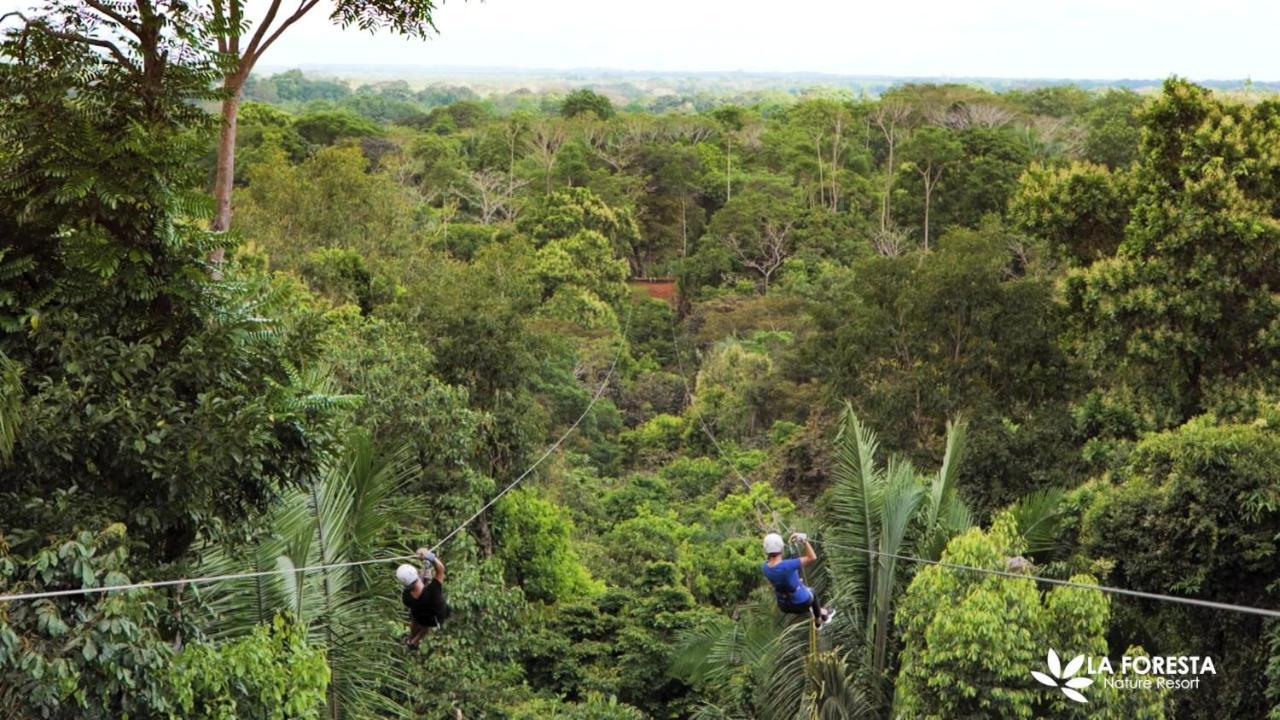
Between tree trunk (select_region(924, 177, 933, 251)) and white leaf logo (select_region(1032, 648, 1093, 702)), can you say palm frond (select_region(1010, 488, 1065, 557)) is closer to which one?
white leaf logo (select_region(1032, 648, 1093, 702))

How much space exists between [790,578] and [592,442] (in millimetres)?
21942

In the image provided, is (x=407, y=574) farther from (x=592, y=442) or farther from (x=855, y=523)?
(x=592, y=442)

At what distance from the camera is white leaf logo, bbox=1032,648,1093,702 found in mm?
7852

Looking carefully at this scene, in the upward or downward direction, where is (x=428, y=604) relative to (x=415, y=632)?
upward

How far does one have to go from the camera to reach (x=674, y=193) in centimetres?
4691

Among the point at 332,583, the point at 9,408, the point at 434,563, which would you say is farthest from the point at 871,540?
the point at 9,408

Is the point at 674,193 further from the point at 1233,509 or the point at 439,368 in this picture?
the point at 1233,509

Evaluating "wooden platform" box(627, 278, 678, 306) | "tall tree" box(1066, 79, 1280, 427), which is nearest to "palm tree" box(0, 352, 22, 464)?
"tall tree" box(1066, 79, 1280, 427)

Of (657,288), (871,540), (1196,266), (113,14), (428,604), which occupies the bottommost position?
(657,288)

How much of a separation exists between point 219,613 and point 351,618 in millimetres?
788

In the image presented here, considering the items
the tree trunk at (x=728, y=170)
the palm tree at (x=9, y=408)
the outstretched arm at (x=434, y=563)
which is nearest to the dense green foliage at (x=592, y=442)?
the palm tree at (x=9, y=408)

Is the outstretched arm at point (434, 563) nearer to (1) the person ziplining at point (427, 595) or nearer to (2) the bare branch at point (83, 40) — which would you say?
(1) the person ziplining at point (427, 595)

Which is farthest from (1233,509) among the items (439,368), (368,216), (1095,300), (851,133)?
(851,133)

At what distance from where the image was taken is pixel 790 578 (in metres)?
8.03
